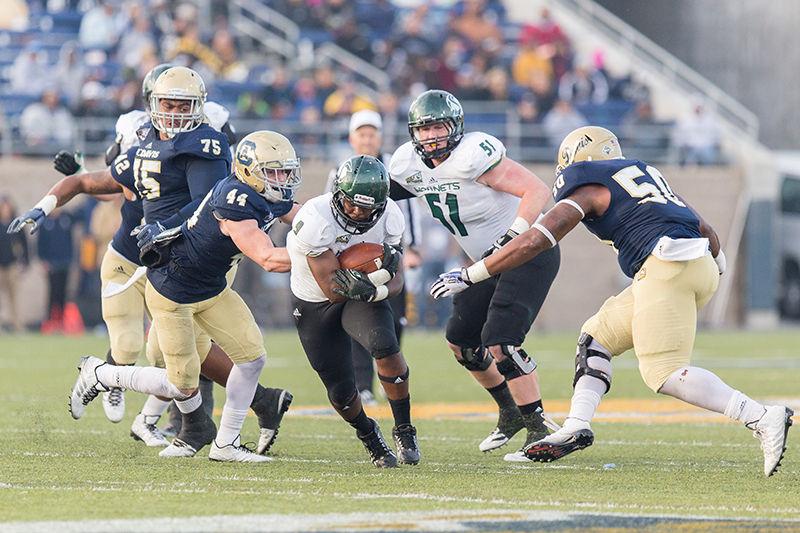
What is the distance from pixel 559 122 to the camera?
19000 millimetres

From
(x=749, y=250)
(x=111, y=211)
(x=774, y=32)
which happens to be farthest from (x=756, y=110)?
(x=111, y=211)

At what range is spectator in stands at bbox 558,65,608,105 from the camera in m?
20.0

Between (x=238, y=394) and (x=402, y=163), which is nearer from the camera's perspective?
(x=238, y=394)

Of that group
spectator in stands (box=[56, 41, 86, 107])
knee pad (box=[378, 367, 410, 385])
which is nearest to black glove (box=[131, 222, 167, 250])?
knee pad (box=[378, 367, 410, 385])

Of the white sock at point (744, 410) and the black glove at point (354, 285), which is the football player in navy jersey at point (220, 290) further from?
the white sock at point (744, 410)

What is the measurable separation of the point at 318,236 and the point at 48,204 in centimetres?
195

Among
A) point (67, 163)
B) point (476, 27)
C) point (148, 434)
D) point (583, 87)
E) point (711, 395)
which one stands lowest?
point (148, 434)

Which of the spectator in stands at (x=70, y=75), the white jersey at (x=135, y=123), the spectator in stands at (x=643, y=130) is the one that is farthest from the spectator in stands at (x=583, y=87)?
the white jersey at (x=135, y=123)

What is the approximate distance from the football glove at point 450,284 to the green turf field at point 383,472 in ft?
2.42

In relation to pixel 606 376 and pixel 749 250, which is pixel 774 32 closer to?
pixel 749 250

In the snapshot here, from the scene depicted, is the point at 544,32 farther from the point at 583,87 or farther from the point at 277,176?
the point at 277,176

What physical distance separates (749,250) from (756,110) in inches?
170

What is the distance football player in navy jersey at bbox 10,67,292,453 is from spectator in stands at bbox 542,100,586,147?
12411 mm

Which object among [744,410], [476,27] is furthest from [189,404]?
[476,27]
